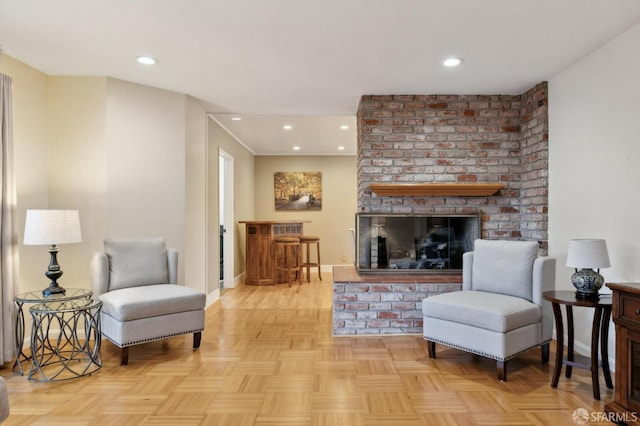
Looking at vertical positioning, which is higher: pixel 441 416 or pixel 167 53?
pixel 167 53

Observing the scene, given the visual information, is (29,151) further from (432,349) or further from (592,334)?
(592,334)

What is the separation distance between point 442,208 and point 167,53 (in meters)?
2.83

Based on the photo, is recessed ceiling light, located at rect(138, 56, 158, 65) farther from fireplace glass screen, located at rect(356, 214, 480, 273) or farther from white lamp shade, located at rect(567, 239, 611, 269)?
white lamp shade, located at rect(567, 239, 611, 269)

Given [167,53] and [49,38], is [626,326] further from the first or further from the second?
[49,38]

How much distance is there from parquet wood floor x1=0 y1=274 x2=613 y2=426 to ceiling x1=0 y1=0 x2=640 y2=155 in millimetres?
2288

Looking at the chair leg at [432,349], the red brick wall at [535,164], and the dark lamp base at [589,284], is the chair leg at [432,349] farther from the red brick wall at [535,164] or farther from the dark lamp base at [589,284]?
the red brick wall at [535,164]

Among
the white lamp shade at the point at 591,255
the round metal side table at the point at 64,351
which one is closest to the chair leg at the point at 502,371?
the white lamp shade at the point at 591,255

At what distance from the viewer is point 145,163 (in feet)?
11.8

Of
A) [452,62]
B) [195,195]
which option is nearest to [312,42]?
[452,62]

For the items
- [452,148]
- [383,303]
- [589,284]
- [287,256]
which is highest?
[452,148]

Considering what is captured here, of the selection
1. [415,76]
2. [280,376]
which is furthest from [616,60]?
[280,376]

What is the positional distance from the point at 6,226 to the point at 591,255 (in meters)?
3.92

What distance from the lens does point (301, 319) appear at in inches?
158

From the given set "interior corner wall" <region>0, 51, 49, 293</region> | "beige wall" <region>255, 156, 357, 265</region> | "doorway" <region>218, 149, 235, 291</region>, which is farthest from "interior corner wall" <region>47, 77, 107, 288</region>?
"beige wall" <region>255, 156, 357, 265</region>
